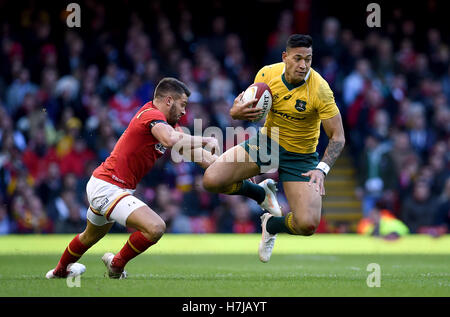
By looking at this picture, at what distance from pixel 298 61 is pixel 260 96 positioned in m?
0.60

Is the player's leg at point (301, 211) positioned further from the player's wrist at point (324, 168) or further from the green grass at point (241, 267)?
the green grass at point (241, 267)

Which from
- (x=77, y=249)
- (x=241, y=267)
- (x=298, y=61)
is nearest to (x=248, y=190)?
(x=241, y=267)

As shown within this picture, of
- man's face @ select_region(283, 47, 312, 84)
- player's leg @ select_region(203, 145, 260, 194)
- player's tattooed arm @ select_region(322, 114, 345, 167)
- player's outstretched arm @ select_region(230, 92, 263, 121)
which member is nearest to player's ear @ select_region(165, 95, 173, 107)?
player's outstretched arm @ select_region(230, 92, 263, 121)

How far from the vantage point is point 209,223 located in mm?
14586

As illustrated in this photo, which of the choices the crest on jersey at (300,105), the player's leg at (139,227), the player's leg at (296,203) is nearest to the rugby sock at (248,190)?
the player's leg at (296,203)

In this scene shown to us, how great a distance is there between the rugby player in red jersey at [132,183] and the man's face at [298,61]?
1237mm

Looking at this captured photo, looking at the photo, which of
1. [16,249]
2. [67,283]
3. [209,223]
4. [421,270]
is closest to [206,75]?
[209,223]

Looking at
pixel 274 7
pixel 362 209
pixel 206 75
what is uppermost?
pixel 274 7

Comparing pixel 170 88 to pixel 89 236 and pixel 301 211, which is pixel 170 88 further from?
pixel 301 211

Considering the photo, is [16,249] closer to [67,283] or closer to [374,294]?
Result: [67,283]

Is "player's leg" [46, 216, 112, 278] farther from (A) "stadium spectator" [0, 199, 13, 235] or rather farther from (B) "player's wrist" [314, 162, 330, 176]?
(A) "stadium spectator" [0, 199, 13, 235]

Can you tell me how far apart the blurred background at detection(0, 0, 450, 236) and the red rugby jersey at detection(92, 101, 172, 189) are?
6.37 meters

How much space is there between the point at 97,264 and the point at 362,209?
7.86 m

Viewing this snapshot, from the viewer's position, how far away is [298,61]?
8.18 m
